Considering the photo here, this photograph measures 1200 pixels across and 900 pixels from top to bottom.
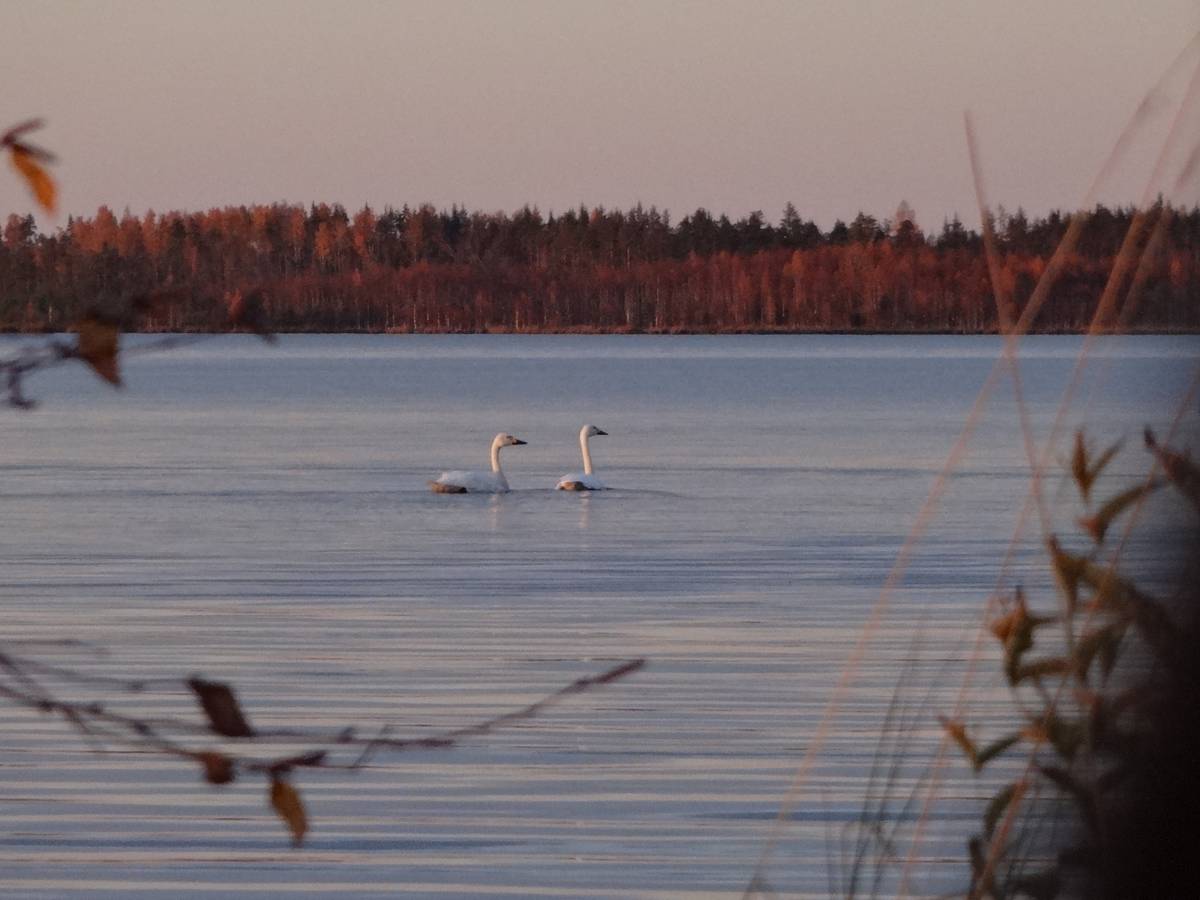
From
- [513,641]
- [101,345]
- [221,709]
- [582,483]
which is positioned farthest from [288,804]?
[582,483]

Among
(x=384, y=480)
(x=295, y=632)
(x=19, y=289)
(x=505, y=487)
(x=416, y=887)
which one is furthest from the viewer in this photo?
(x=384, y=480)

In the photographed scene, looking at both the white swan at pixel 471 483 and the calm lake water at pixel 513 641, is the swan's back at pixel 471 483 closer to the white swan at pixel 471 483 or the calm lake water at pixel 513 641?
the white swan at pixel 471 483

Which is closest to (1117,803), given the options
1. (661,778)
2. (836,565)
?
(661,778)

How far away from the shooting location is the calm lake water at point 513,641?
9.02 m

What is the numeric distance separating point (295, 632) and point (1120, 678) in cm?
1448

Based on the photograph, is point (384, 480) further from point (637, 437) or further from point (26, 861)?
point (26, 861)

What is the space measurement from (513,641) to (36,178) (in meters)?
13.8

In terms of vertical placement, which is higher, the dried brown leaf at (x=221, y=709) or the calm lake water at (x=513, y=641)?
the dried brown leaf at (x=221, y=709)

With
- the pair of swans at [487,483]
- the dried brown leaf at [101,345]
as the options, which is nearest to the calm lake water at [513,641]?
the dried brown leaf at [101,345]

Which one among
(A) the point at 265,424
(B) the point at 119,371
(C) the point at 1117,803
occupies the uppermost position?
(B) the point at 119,371

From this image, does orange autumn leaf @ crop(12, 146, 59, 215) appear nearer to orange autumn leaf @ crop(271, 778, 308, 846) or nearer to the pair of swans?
orange autumn leaf @ crop(271, 778, 308, 846)

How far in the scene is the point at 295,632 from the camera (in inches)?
629

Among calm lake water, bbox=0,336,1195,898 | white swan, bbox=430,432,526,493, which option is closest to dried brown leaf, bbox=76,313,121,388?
calm lake water, bbox=0,336,1195,898

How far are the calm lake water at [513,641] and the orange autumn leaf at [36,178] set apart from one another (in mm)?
135
